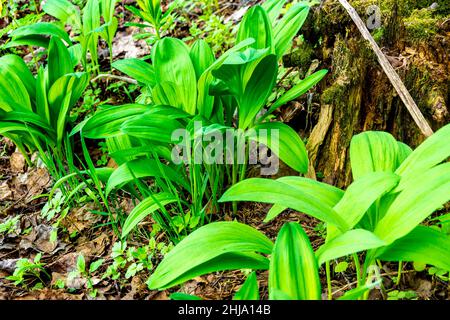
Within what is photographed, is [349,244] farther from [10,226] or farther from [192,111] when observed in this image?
[10,226]

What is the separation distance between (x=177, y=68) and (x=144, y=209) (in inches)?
24.7

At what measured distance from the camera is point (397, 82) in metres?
1.89

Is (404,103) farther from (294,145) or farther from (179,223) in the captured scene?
(179,223)

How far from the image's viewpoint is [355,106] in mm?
2047

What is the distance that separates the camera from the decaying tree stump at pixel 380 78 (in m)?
1.91

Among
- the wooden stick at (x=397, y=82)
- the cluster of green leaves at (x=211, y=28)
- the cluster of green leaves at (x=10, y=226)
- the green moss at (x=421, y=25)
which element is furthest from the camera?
the cluster of green leaves at (x=211, y=28)

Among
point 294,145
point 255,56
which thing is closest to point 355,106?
point 294,145

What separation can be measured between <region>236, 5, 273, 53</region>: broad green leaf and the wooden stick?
1.28 ft

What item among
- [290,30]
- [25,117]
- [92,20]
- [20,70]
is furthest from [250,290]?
[92,20]

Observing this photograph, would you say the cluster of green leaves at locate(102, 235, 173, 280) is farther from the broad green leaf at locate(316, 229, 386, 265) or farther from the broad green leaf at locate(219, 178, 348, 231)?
the broad green leaf at locate(316, 229, 386, 265)

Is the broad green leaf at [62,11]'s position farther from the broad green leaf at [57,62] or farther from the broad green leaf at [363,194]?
the broad green leaf at [363,194]

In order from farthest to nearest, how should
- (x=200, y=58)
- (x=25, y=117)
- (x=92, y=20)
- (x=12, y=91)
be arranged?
(x=92, y=20)
(x=12, y=91)
(x=25, y=117)
(x=200, y=58)

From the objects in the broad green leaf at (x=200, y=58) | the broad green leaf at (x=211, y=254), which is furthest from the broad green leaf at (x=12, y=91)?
the broad green leaf at (x=211, y=254)

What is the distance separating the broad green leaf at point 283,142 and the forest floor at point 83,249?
304mm
